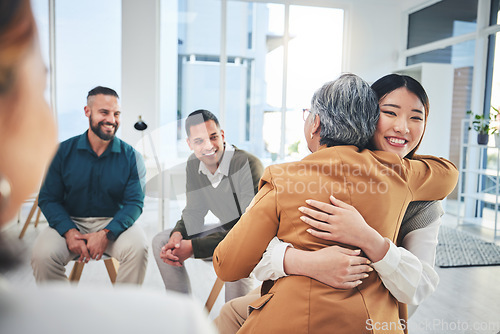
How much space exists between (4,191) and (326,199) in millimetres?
908

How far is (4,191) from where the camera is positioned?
324mm

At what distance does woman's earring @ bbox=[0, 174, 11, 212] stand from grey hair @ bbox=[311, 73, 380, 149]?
101cm

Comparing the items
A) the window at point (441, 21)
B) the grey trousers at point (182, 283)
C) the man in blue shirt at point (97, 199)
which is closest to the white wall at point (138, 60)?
the man in blue shirt at point (97, 199)

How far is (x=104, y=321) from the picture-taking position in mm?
317

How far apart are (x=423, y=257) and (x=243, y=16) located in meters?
6.03

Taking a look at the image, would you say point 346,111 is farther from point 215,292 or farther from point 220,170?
point 215,292

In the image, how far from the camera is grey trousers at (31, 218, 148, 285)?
214 centimetres

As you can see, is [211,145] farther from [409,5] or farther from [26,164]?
[409,5]

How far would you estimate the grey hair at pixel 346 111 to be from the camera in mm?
1200

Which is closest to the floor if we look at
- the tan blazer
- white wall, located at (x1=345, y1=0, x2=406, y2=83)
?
the tan blazer

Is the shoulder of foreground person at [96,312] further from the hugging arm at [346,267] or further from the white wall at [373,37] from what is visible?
the white wall at [373,37]

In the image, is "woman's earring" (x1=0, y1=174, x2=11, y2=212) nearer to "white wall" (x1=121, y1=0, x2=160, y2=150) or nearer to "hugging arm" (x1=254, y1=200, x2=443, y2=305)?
"hugging arm" (x1=254, y1=200, x2=443, y2=305)

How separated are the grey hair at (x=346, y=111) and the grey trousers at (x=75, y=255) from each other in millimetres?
1504

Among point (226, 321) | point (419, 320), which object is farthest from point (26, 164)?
point (419, 320)
